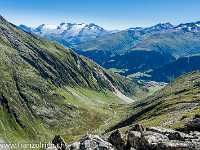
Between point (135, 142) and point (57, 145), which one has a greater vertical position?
point (135, 142)

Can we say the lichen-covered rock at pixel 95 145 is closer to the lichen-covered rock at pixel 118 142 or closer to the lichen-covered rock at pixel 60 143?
the lichen-covered rock at pixel 118 142

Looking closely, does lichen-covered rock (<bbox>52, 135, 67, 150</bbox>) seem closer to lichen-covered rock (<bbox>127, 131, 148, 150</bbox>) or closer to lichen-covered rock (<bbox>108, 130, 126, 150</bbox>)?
lichen-covered rock (<bbox>108, 130, 126, 150</bbox>)

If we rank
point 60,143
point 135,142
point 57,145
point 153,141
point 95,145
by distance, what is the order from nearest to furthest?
point 153,141
point 135,142
point 95,145
point 57,145
point 60,143

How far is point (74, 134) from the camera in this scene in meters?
188

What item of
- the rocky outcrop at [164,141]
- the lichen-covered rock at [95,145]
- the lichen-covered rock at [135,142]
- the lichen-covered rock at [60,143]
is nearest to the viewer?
the rocky outcrop at [164,141]

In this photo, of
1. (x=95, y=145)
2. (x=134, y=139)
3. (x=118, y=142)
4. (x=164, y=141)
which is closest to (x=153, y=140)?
(x=164, y=141)

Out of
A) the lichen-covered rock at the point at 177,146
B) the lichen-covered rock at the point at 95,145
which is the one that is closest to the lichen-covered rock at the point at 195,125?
the lichen-covered rock at the point at 177,146

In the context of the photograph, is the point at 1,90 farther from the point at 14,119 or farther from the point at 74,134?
the point at 74,134

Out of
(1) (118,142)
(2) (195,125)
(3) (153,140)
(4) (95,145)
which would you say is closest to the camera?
(3) (153,140)

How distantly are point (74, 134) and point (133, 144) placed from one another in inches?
6644

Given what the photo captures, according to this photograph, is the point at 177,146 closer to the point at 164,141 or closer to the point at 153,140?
the point at 164,141

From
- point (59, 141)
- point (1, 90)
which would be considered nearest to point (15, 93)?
point (1, 90)

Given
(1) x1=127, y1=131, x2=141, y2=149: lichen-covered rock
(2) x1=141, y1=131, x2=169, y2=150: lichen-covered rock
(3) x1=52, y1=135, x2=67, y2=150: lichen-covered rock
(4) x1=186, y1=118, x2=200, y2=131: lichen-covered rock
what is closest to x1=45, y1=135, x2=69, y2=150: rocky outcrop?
(3) x1=52, y1=135, x2=67, y2=150: lichen-covered rock

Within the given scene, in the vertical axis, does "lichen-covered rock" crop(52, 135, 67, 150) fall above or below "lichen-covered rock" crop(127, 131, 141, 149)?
below
